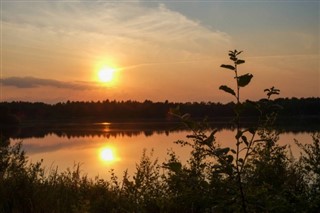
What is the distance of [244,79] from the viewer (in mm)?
3004

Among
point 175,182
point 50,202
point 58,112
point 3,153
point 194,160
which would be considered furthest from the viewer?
point 58,112

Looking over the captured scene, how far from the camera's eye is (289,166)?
368 inches

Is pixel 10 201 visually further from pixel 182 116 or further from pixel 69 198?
pixel 182 116

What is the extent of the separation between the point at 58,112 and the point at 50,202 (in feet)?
366

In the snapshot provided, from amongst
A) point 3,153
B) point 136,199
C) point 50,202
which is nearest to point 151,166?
point 136,199

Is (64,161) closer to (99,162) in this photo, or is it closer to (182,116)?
(99,162)

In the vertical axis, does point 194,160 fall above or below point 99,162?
above

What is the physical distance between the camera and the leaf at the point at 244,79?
2979mm

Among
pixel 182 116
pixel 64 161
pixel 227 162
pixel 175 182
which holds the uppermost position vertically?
pixel 182 116

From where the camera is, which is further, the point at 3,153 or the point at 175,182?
the point at 3,153

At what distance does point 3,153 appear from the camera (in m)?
11.6

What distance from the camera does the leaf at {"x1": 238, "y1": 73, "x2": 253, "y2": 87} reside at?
9.77ft

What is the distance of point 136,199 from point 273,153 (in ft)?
9.88

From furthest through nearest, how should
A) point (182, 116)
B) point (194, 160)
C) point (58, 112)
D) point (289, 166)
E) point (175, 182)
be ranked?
point (58, 112) < point (289, 166) < point (194, 160) < point (175, 182) < point (182, 116)
